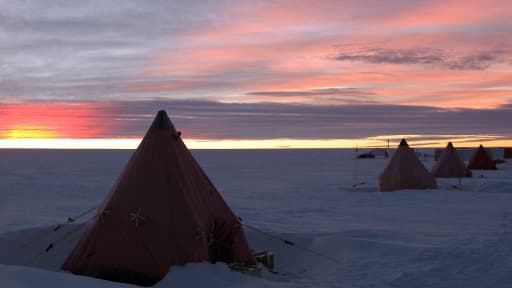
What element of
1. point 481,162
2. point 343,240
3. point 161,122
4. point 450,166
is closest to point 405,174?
point 450,166

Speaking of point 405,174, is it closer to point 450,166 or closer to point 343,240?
point 450,166

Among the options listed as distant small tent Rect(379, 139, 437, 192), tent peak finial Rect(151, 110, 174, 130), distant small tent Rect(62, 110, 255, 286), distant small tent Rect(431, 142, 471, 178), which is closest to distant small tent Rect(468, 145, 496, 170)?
distant small tent Rect(431, 142, 471, 178)

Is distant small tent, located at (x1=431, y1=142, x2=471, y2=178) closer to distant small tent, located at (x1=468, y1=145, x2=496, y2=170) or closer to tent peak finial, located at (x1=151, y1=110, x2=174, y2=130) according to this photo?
distant small tent, located at (x1=468, y1=145, x2=496, y2=170)

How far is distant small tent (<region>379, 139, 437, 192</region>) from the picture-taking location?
24.0 meters

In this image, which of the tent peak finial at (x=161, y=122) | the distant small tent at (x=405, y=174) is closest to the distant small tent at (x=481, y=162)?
the distant small tent at (x=405, y=174)

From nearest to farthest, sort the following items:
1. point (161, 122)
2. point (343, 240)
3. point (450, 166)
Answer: point (161, 122)
point (343, 240)
point (450, 166)

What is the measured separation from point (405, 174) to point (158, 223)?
17.0m

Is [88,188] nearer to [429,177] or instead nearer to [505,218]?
[429,177]

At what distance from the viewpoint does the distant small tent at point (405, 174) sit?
23969 millimetres

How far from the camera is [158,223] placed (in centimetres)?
918

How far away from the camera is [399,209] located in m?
18.6

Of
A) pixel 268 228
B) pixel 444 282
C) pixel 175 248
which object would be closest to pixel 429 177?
pixel 268 228

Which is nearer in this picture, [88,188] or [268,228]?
[268,228]

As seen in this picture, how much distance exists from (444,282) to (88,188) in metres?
22.3
